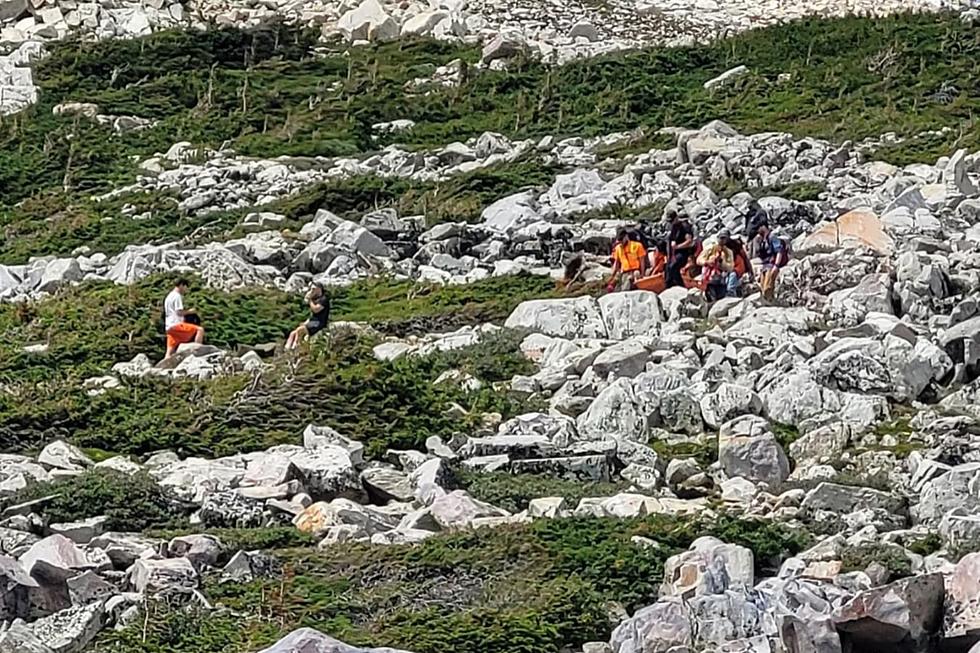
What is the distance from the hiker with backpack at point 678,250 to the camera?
19.4 meters

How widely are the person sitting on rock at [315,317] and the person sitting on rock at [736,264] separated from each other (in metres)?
3.74

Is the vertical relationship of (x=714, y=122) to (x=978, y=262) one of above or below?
below

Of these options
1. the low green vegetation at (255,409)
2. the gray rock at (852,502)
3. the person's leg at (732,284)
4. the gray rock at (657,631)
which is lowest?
the person's leg at (732,284)

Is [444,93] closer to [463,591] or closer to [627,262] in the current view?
[627,262]

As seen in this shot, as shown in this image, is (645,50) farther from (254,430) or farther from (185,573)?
(185,573)

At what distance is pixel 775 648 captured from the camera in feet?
29.0

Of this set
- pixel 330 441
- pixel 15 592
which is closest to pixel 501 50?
pixel 330 441

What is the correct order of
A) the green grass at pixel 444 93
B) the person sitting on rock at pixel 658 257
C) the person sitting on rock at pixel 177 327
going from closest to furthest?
the person sitting on rock at pixel 177 327 < the person sitting on rock at pixel 658 257 < the green grass at pixel 444 93

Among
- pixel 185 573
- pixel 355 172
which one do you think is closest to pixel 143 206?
pixel 355 172

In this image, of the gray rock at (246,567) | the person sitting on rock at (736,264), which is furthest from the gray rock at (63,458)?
the person sitting on rock at (736,264)

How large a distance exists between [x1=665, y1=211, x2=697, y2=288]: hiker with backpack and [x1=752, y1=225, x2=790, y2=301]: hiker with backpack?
639mm

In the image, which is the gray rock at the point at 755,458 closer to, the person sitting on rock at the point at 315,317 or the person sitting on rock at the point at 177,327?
the person sitting on rock at the point at 315,317

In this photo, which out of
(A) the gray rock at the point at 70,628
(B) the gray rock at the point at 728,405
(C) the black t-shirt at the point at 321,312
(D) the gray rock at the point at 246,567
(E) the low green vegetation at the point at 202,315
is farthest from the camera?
(C) the black t-shirt at the point at 321,312

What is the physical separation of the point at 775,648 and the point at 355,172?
18.9 m
